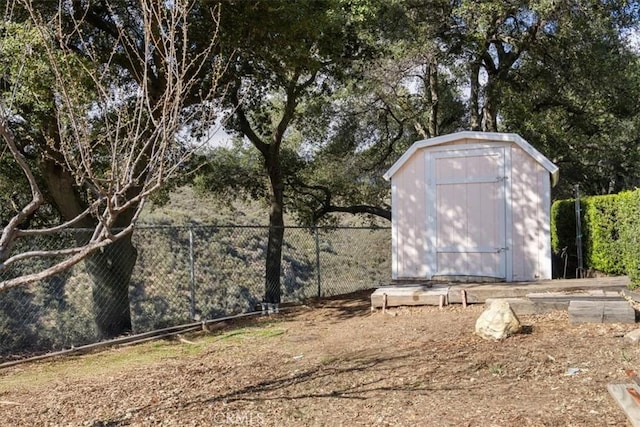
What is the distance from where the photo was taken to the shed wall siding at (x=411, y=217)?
984 cm

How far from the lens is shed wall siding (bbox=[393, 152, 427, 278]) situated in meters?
9.84

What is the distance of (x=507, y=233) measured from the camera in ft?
30.2

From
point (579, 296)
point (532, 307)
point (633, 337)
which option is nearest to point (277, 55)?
point (532, 307)

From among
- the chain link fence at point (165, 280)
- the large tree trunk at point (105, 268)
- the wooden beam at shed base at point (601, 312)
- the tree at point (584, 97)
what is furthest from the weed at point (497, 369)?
the tree at point (584, 97)

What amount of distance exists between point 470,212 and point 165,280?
6836 mm

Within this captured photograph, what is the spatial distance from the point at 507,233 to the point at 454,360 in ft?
14.9

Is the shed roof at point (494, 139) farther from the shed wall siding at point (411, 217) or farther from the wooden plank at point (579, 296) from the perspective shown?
the wooden plank at point (579, 296)

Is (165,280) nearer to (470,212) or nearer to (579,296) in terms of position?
(470,212)

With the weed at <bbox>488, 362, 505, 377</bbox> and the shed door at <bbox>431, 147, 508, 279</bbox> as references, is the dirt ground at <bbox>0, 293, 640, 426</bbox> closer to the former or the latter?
the weed at <bbox>488, 362, 505, 377</bbox>

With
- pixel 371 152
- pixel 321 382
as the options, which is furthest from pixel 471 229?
pixel 371 152

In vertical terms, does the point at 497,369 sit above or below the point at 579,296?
below

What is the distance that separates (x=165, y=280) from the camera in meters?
12.3

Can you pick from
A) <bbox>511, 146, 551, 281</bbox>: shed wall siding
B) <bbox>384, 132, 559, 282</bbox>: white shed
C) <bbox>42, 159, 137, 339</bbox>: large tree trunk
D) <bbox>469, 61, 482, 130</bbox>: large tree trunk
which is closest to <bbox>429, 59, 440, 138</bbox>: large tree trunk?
<bbox>469, 61, 482, 130</bbox>: large tree trunk

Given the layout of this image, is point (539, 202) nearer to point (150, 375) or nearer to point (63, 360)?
point (150, 375)
